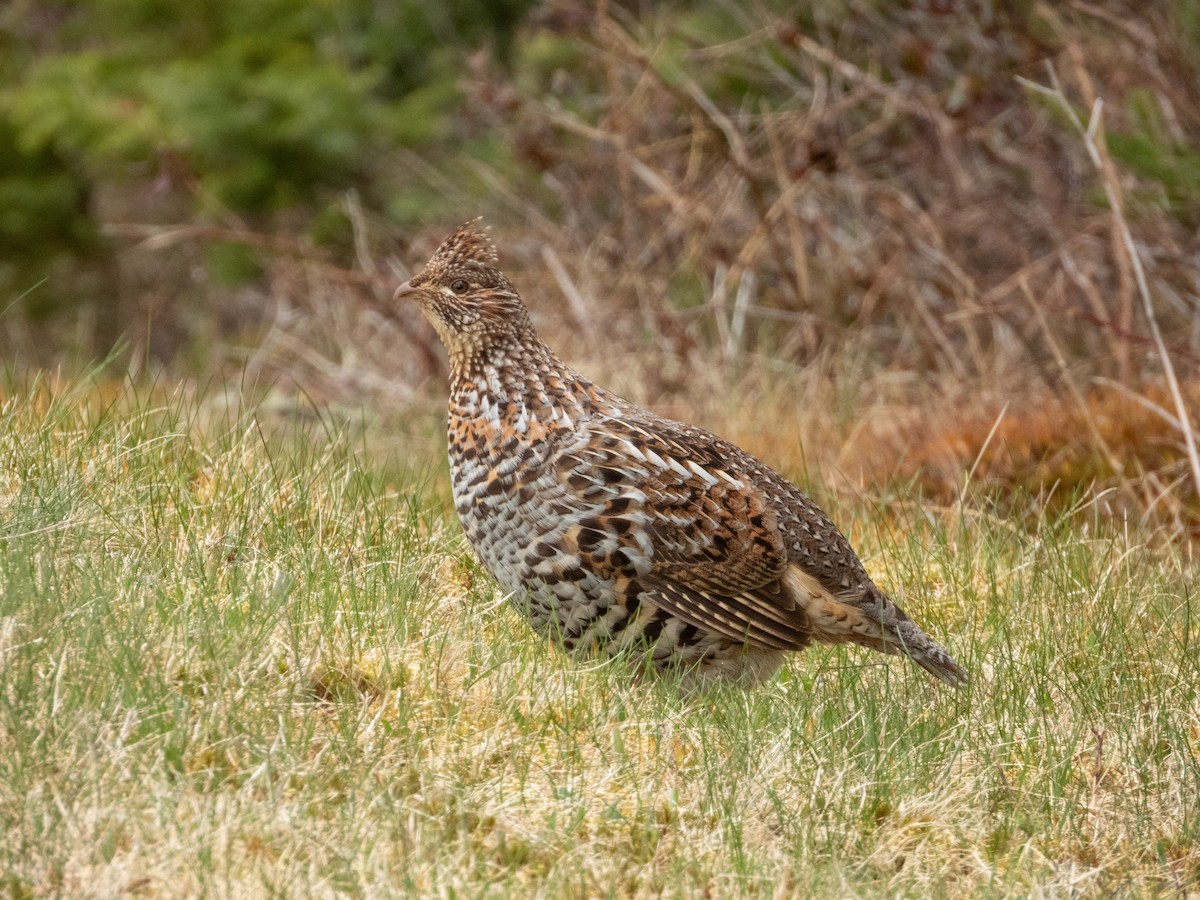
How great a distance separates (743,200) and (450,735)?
24.9ft

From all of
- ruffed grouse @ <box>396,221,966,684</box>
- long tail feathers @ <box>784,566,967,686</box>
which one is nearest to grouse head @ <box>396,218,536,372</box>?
ruffed grouse @ <box>396,221,966,684</box>

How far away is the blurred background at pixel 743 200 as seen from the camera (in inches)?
302

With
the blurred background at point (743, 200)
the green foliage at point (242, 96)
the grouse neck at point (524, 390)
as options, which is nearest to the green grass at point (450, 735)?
the grouse neck at point (524, 390)

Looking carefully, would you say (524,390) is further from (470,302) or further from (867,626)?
(867,626)

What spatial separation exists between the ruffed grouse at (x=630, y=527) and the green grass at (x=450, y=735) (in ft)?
0.47

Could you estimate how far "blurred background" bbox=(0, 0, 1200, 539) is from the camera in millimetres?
7668

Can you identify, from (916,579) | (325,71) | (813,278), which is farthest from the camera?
(325,71)

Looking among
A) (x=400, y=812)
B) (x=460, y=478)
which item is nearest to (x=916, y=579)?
(x=460, y=478)

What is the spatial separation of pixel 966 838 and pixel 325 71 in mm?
9856

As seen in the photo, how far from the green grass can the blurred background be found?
150 centimetres

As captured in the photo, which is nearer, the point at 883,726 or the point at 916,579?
the point at 883,726

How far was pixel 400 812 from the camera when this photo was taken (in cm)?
337

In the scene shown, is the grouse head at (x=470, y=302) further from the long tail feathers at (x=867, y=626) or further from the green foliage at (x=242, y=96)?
the green foliage at (x=242, y=96)

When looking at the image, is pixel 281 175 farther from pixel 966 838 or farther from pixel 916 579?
pixel 966 838
